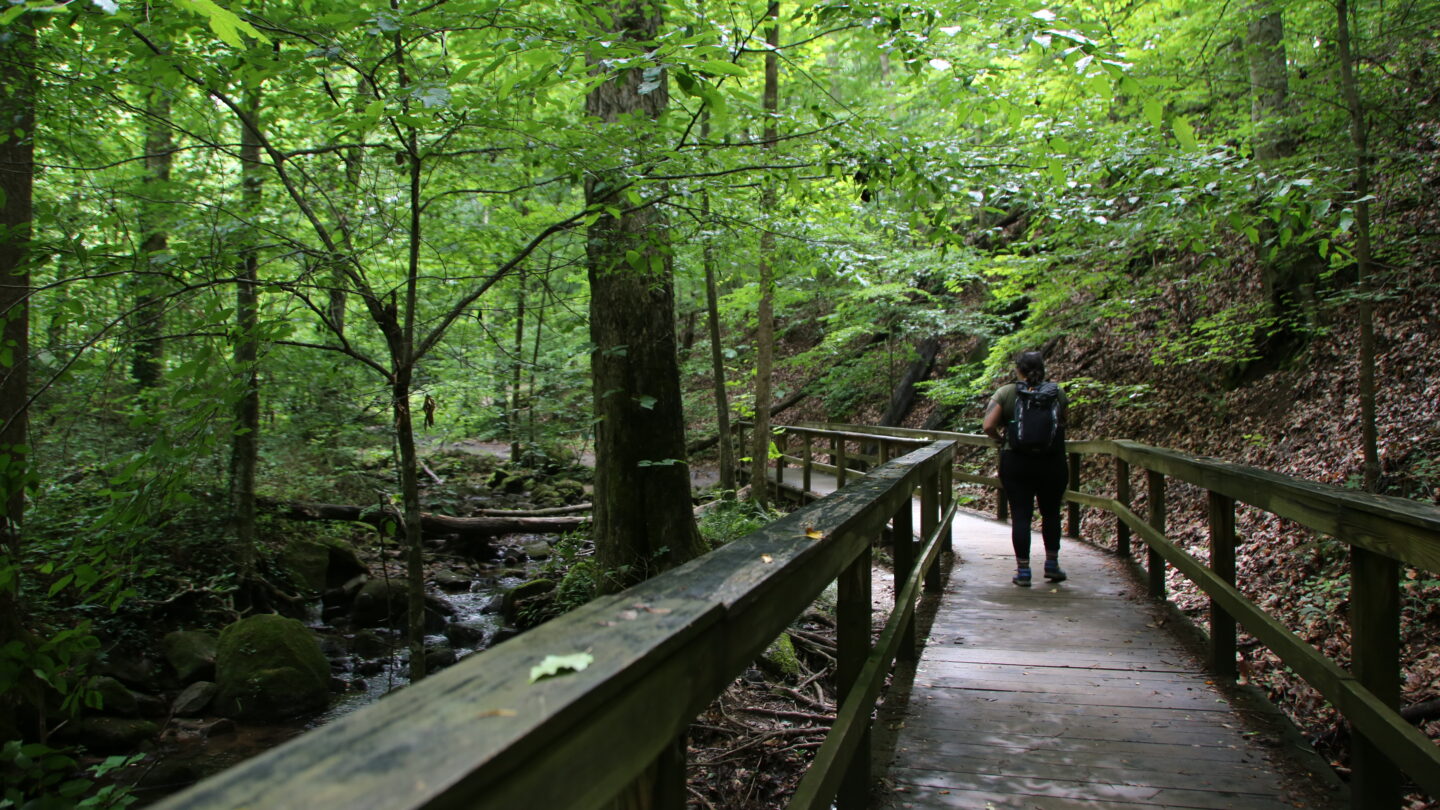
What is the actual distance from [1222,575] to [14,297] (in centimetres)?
726

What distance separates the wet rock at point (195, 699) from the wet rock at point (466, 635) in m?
1.96

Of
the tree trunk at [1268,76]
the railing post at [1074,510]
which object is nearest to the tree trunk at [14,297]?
the tree trunk at [1268,76]

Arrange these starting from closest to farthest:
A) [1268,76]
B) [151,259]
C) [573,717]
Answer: [573,717] → [151,259] → [1268,76]

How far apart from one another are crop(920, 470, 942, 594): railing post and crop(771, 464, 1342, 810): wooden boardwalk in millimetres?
304

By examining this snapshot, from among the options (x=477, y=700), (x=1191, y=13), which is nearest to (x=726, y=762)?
(x=477, y=700)

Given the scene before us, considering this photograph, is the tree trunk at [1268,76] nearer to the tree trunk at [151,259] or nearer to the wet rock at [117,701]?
the tree trunk at [151,259]

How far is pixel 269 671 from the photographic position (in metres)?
6.26

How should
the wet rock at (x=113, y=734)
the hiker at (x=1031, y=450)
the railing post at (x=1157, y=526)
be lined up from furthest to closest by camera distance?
the hiker at (x=1031, y=450)
the wet rock at (x=113, y=734)
the railing post at (x=1157, y=526)

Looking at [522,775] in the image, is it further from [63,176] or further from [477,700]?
[63,176]

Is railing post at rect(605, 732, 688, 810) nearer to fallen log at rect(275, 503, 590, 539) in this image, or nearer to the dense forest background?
the dense forest background

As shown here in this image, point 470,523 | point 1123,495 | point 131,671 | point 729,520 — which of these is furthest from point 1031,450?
point 470,523

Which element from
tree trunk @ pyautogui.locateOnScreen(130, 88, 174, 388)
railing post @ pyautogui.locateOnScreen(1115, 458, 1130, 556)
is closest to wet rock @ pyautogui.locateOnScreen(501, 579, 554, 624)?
tree trunk @ pyautogui.locateOnScreen(130, 88, 174, 388)

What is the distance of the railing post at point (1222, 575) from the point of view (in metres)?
3.82

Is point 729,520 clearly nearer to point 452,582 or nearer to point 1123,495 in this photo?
point 452,582
